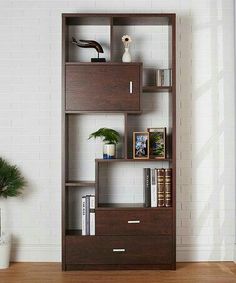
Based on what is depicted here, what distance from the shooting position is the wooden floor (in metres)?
3.70

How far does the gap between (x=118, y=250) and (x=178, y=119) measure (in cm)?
133

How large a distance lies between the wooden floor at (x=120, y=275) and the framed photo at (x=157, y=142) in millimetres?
1019

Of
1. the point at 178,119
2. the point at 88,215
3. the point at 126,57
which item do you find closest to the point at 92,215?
the point at 88,215

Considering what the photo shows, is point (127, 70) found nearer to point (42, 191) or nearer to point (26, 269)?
point (42, 191)

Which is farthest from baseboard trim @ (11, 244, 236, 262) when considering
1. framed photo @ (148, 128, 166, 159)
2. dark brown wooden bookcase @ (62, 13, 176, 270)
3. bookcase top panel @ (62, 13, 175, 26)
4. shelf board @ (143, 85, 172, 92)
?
bookcase top panel @ (62, 13, 175, 26)

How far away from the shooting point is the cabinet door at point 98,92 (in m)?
3.98

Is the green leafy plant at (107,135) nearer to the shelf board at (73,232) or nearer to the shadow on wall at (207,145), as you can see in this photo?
the shadow on wall at (207,145)

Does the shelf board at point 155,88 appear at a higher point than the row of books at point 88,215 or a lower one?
higher

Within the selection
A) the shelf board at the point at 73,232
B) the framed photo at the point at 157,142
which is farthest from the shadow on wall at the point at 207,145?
the shelf board at the point at 73,232

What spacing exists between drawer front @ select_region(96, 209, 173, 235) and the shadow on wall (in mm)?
373

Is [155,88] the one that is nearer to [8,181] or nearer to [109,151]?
[109,151]

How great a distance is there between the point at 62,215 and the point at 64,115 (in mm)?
862

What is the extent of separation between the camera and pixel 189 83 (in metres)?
4.33

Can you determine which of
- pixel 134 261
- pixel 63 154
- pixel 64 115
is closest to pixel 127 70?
pixel 64 115
